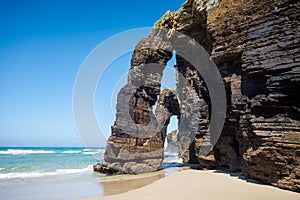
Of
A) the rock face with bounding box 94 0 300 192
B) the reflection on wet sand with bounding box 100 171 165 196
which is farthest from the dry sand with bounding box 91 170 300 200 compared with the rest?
the reflection on wet sand with bounding box 100 171 165 196

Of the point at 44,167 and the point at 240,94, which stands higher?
the point at 240,94

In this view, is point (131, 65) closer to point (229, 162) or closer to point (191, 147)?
point (191, 147)

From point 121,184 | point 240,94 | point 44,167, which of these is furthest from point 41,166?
point 240,94

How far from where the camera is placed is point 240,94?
988 cm

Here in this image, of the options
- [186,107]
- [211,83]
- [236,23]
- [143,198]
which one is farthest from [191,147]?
[143,198]

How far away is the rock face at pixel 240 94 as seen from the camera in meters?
7.48

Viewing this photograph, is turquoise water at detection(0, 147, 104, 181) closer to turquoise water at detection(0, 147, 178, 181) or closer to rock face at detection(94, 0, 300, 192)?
turquoise water at detection(0, 147, 178, 181)

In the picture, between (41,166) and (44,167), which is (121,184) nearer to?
(44,167)

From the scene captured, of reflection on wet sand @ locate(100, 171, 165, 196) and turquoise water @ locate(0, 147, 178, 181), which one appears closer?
reflection on wet sand @ locate(100, 171, 165, 196)

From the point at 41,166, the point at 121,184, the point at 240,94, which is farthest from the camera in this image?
the point at 41,166

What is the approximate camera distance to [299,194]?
663cm

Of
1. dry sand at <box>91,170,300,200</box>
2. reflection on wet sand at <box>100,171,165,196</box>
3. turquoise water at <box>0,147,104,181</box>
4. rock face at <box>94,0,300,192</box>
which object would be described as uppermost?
rock face at <box>94,0,300,192</box>

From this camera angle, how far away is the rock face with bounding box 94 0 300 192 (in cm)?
748

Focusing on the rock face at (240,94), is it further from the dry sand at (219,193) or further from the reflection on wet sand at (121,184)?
the reflection on wet sand at (121,184)
